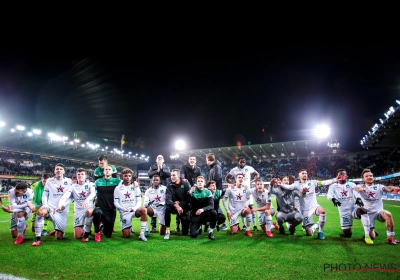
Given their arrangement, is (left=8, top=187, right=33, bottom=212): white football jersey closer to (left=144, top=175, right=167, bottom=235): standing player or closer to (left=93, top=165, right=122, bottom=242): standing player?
(left=93, top=165, right=122, bottom=242): standing player

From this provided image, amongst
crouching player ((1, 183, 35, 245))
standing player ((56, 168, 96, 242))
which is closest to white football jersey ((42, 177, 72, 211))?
standing player ((56, 168, 96, 242))

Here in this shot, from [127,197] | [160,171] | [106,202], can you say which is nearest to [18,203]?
[106,202]

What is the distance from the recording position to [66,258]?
16.0 ft

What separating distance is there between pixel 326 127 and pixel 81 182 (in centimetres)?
3718

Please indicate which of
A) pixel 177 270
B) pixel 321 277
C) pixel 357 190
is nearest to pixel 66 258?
pixel 177 270

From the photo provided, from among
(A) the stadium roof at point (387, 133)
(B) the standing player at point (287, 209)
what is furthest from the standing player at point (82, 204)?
(A) the stadium roof at point (387, 133)

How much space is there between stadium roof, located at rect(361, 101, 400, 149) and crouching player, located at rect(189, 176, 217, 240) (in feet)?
81.2

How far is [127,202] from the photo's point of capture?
7.32 metres

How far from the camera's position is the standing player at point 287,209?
7.48m

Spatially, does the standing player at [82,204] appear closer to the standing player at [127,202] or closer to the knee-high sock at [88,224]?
the knee-high sock at [88,224]

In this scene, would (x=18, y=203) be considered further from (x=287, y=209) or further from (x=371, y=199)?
(x=371, y=199)

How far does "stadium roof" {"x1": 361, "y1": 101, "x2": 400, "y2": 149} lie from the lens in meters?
26.5

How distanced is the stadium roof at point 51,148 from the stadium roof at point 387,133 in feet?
145

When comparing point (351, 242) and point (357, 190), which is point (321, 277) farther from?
point (357, 190)
